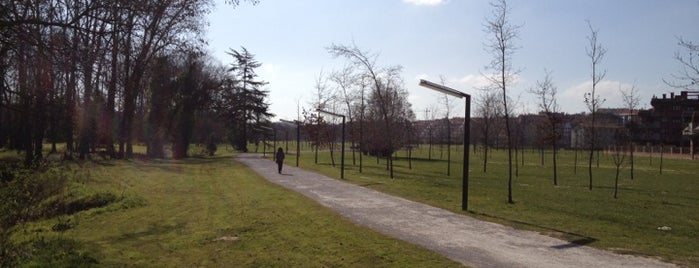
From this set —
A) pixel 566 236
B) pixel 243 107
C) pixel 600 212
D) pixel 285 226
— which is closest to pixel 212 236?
pixel 285 226

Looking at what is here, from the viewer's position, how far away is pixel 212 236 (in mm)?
11266

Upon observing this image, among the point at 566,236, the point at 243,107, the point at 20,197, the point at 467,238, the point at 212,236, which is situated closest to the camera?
the point at 20,197

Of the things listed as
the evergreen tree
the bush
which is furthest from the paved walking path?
the evergreen tree

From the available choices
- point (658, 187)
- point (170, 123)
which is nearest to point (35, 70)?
point (658, 187)

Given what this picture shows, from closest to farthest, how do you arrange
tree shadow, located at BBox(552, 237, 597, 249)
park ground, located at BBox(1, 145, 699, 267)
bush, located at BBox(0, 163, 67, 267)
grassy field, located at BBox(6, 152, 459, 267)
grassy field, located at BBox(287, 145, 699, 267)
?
bush, located at BBox(0, 163, 67, 267) < grassy field, located at BBox(6, 152, 459, 267) < park ground, located at BBox(1, 145, 699, 267) < tree shadow, located at BBox(552, 237, 597, 249) < grassy field, located at BBox(287, 145, 699, 267)

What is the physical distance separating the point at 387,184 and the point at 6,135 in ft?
67.3

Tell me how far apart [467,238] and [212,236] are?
4927 millimetres

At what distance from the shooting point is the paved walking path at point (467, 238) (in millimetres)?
8656

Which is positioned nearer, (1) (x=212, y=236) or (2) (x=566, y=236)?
(2) (x=566, y=236)

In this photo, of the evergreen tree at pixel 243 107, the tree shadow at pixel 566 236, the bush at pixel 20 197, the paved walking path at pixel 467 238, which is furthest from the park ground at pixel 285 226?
the evergreen tree at pixel 243 107

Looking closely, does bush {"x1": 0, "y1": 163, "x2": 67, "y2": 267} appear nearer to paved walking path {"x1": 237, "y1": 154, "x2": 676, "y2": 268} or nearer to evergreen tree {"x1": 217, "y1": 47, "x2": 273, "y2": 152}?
paved walking path {"x1": 237, "y1": 154, "x2": 676, "y2": 268}

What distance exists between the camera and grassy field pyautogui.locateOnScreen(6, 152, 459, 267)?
9.16 m

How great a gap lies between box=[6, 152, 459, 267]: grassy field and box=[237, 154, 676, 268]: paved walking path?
0.52 meters

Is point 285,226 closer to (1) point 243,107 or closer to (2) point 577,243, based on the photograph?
(2) point 577,243
